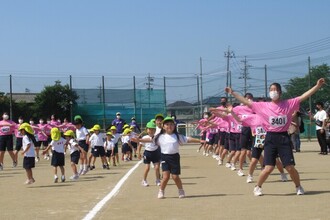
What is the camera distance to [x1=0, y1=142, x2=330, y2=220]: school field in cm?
877

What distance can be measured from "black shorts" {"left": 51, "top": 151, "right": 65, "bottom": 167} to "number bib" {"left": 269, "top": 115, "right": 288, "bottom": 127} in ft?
22.9

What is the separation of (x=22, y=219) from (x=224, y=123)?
11.0 m

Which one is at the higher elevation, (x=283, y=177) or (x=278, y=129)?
(x=278, y=129)

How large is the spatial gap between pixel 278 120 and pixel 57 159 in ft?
23.4

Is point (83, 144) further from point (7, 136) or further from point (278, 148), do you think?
point (278, 148)

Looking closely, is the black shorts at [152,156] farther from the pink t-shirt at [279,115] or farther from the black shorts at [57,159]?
the pink t-shirt at [279,115]

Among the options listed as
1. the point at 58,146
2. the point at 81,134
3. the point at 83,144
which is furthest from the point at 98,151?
the point at 58,146

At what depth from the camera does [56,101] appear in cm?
5169

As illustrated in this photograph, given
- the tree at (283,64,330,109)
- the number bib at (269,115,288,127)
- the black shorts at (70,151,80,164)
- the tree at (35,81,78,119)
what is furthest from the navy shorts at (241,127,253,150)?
the tree at (283,64,330,109)

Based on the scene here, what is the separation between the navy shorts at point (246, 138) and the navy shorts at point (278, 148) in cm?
396

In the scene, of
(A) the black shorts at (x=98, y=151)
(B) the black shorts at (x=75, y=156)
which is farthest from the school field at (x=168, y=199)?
(A) the black shorts at (x=98, y=151)

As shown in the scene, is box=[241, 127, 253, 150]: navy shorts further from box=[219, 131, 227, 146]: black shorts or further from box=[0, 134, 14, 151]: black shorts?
box=[0, 134, 14, 151]: black shorts

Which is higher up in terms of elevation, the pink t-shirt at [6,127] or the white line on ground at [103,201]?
the pink t-shirt at [6,127]

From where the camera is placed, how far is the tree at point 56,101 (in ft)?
158
